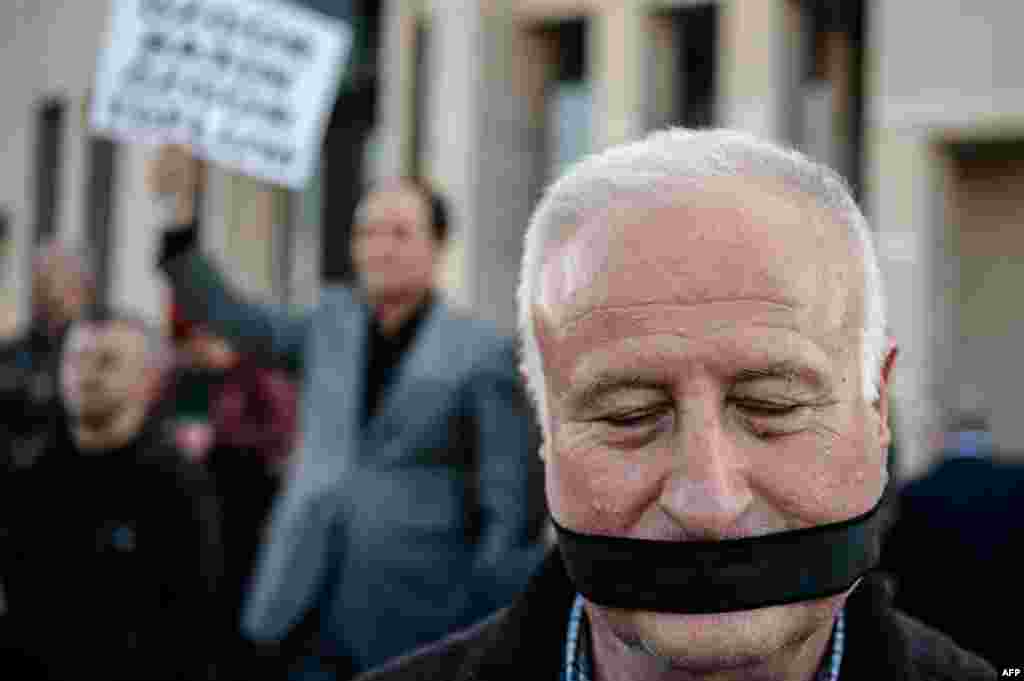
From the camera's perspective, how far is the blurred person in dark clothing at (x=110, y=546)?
4.33m

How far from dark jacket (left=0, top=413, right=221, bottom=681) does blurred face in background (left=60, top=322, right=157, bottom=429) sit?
132 millimetres

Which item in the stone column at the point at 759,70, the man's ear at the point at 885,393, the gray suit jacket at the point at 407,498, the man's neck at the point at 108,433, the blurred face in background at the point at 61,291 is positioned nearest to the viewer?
the man's ear at the point at 885,393

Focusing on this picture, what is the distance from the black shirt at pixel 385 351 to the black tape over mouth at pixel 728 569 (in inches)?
104

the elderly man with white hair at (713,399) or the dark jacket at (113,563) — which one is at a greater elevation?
the elderly man with white hair at (713,399)

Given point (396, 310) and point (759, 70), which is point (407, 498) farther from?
point (759, 70)

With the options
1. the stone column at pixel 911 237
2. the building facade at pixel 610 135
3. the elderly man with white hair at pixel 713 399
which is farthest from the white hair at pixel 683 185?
the stone column at pixel 911 237

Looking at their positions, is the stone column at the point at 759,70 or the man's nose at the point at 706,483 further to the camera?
the stone column at the point at 759,70

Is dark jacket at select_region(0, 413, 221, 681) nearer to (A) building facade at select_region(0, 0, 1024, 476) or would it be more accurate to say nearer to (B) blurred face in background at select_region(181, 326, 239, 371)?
(B) blurred face in background at select_region(181, 326, 239, 371)

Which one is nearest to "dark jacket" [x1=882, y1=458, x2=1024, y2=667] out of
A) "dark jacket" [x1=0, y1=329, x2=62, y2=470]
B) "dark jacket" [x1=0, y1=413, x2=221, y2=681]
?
"dark jacket" [x1=0, y1=413, x2=221, y2=681]

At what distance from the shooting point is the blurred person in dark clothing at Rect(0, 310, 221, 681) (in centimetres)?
433

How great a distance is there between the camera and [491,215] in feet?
41.8

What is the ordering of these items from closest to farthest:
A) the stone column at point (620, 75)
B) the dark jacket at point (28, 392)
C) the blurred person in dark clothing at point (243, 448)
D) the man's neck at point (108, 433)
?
the man's neck at point (108, 433) → the blurred person in dark clothing at point (243, 448) → the dark jacket at point (28, 392) → the stone column at point (620, 75)

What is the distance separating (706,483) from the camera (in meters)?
1.41

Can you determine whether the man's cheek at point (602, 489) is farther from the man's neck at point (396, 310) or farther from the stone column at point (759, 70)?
the stone column at point (759, 70)
